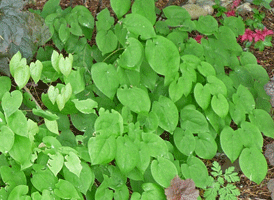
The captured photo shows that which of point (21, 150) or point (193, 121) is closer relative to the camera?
point (21, 150)

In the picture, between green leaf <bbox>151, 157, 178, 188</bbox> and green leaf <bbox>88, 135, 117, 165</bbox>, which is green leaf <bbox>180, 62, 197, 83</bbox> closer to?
green leaf <bbox>151, 157, 178, 188</bbox>

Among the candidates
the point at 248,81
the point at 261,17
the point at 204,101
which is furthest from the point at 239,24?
the point at 261,17

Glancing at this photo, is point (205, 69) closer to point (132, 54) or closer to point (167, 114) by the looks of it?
point (167, 114)

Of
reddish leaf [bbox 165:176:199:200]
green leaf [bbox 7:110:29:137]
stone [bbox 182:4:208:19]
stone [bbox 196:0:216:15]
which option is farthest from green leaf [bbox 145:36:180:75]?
stone [bbox 196:0:216:15]

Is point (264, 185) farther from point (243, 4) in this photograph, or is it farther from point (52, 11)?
point (243, 4)

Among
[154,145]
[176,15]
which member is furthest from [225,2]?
[154,145]
